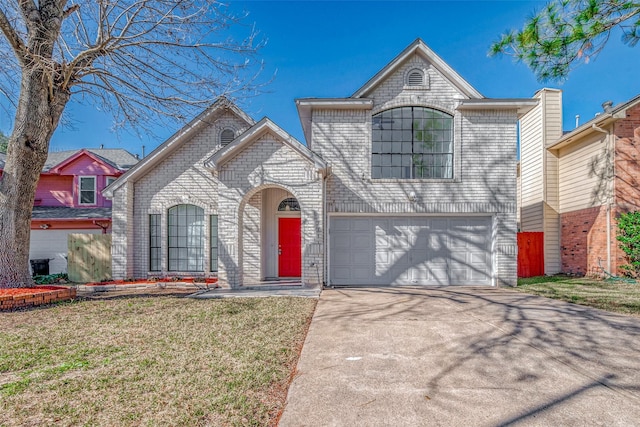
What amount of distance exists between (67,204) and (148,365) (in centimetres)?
1509

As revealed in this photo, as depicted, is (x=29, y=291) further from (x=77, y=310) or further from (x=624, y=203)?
(x=624, y=203)

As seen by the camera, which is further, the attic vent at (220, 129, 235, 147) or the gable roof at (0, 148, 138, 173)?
the gable roof at (0, 148, 138, 173)

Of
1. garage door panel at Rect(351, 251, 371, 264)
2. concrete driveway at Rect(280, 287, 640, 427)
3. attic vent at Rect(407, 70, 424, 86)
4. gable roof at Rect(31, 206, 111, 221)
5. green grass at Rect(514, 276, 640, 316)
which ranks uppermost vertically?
attic vent at Rect(407, 70, 424, 86)

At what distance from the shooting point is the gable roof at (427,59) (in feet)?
33.3

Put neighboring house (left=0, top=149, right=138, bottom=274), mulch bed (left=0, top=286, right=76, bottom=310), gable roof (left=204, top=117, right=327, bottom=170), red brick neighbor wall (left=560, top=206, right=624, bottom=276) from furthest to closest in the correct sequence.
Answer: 1. neighboring house (left=0, top=149, right=138, bottom=274)
2. red brick neighbor wall (left=560, top=206, right=624, bottom=276)
3. gable roof (left=204, top=117, right=327, bottom=170)
4. mulch bed (left=0, top=286, right=76, bottom=310)

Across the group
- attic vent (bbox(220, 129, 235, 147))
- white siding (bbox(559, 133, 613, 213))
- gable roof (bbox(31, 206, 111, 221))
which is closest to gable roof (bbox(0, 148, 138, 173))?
gable roof (bbox(31, 206, 111, 221))

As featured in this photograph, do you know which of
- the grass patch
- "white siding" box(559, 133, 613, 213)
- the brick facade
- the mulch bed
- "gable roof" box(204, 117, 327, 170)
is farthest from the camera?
"white siding" box(559, 133, 613, 213)

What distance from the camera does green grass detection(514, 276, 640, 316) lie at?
276 inches

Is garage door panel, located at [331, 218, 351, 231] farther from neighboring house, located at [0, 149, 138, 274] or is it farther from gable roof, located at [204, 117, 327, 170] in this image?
neighboring house, located at [0, 149, 138, 274]

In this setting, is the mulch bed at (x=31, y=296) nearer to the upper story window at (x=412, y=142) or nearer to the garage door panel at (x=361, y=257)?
the garage door panel at (x=361, y=257)

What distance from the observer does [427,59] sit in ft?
33.9

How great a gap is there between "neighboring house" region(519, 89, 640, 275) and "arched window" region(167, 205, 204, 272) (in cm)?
1290

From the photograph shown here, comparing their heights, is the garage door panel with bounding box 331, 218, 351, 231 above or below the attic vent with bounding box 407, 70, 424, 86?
below

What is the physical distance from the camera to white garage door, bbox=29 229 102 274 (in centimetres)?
1421
